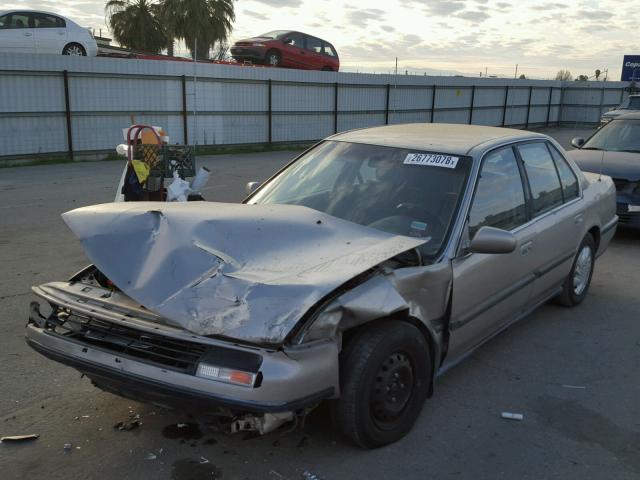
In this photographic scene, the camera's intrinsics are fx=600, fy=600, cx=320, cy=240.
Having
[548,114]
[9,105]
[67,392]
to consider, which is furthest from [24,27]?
[548,114]

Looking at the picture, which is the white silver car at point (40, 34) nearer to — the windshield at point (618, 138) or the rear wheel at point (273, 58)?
the rear wheel at point (273, 58)

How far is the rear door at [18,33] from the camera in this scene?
1543 centimetres

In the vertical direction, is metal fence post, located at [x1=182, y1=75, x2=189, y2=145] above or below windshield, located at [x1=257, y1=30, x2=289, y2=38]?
below

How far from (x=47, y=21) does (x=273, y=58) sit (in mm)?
7732

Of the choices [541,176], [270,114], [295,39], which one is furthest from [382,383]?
[295,39]

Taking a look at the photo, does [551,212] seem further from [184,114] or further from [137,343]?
[184,114]

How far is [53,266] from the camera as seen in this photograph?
616 centimetres

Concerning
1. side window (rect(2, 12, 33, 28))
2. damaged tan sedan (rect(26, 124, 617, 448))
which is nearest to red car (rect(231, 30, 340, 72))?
side window (rect(2, 12, 33, 28))

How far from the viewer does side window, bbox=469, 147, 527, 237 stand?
381 cm

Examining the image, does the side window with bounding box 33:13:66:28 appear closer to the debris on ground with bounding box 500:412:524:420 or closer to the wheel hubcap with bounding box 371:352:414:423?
the wheel hubcap with bounding box 371:352:414:423

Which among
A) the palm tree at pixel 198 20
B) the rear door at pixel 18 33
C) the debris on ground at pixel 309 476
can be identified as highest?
the palm tree at pixel 198 20

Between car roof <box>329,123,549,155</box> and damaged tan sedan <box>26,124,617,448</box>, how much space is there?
0.02 meters

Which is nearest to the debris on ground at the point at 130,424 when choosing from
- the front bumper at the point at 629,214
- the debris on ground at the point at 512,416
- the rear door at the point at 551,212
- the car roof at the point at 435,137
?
the debris on ground at the point at 512,416

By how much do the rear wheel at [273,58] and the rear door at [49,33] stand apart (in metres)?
7.07
